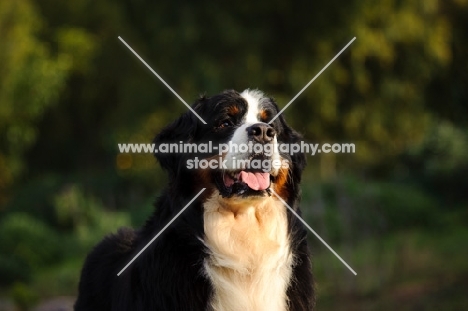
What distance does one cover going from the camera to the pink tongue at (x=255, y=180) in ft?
17.6

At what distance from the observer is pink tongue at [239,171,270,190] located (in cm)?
536

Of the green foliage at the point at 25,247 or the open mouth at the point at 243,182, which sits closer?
the open mouth at the point at 243,182

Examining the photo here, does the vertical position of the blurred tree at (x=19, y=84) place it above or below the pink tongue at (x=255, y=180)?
above

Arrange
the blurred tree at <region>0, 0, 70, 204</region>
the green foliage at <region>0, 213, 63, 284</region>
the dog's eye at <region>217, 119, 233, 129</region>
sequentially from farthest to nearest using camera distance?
the blurred tree at <region>0, 0, 70, 204</region> < the green foliage at <region>0, 213, 63, 284</region> < the dog's eye at <region>217, 119, 233, 129</region>

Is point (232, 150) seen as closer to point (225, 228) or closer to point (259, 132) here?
point (259, 132)

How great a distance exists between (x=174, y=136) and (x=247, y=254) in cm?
93

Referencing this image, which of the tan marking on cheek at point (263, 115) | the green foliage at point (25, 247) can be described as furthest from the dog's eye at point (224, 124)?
the green foliage at point (25, 247)

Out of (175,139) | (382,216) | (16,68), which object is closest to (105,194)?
(16,68)

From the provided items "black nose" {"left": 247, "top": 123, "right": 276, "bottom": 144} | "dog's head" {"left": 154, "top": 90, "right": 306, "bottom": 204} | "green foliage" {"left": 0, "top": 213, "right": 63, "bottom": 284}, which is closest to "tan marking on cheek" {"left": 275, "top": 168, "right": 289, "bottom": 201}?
"dog's head" {"left": 154, "top": 90, "right": 306, "bottom": 204}

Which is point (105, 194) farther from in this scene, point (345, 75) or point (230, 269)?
point (230, 269)

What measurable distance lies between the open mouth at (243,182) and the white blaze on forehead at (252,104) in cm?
36

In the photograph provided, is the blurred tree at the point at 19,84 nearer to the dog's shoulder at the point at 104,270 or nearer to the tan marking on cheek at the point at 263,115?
the dog's shoulder at the point at 104,270

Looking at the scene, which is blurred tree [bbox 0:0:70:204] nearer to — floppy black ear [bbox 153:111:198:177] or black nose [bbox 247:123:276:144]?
floppy black ear [bbox 153:111:198:177]

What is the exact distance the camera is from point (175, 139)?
18.8 feet
